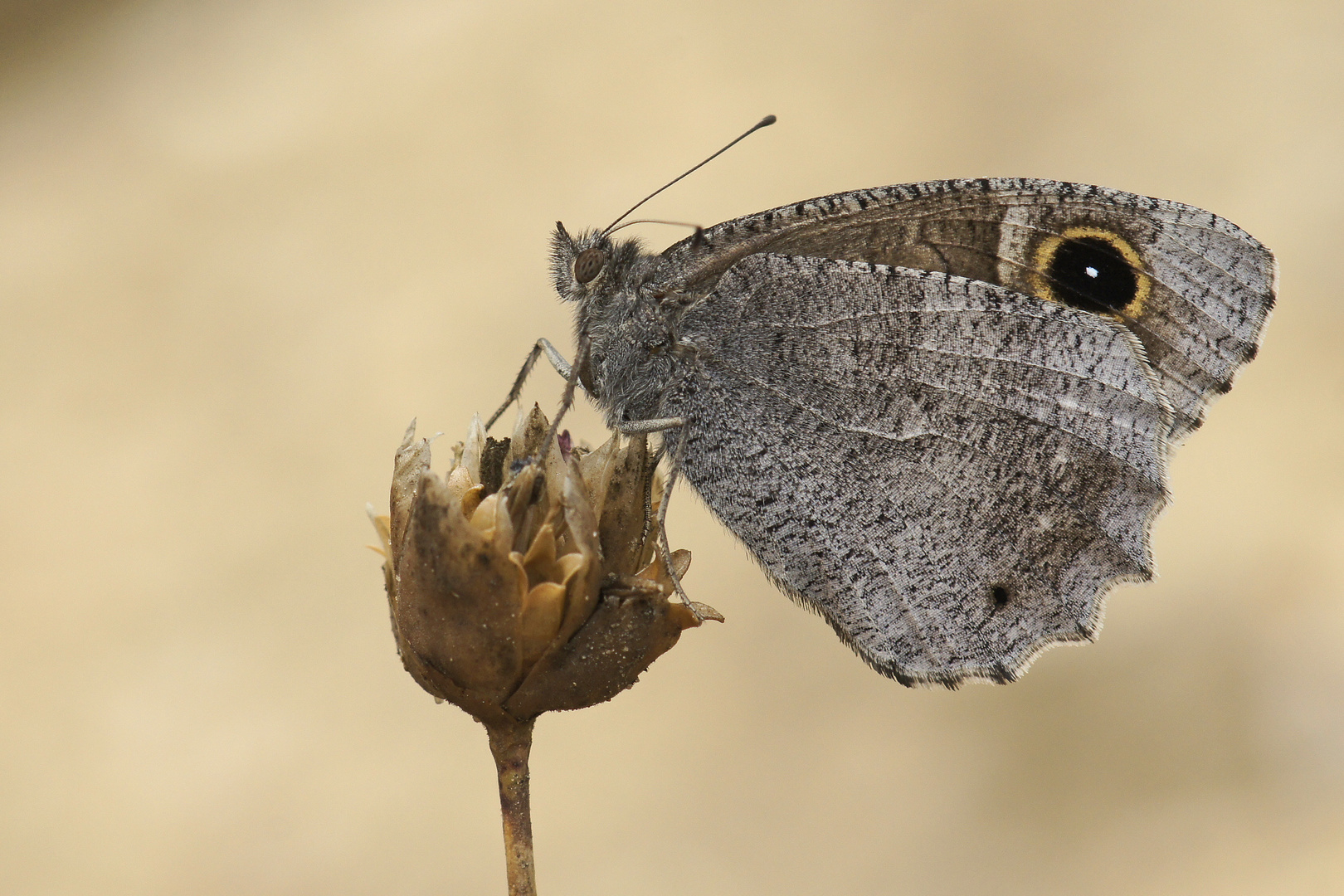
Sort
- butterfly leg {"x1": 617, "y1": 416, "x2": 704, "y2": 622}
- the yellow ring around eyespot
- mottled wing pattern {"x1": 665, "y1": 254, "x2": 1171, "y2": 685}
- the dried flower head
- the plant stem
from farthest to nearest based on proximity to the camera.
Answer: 1. the yellow ring around eyespot
2. mottled wing pattern {"x1": 665, "y1": 254, "x2": 1171, "y2": 685}
3. butterfly leg {"x1": 617, "y1": 416, "x2": 704, "y2": 622}
4. the dried flower head
5. the plant stem

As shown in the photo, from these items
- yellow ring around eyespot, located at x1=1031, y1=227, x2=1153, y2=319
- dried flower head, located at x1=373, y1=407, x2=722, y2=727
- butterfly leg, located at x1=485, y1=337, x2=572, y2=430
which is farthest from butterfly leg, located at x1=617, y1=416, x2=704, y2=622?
yellow ring around eyespot, located at x1=1031, y1=227, x2=1153, y2=319

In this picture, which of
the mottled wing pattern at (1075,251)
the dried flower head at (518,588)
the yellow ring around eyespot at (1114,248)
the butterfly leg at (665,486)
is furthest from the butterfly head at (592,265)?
the yellow ring around eyespot at (1114,248)

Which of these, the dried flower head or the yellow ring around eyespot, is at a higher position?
the yellow ring around eyespot

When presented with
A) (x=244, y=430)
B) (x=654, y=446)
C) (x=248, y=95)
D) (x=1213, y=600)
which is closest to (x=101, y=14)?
(x=248, y=95)

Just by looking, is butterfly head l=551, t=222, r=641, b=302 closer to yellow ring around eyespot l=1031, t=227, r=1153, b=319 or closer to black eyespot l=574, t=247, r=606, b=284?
black eyespot l=574, t=247, r=606, b=284

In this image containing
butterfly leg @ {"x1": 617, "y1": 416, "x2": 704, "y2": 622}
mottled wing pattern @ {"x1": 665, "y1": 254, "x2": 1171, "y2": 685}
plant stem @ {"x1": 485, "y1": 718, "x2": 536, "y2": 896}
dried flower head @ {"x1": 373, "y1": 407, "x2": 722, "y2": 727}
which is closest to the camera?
plant stem @ {"x1": 485, "y1": 718, "x2": 536, "y2": 896}

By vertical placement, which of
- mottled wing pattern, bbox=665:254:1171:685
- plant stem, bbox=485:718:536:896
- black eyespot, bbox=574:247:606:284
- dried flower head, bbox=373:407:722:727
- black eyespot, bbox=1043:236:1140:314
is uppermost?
black eyespot, bbox=574:247:606:284
